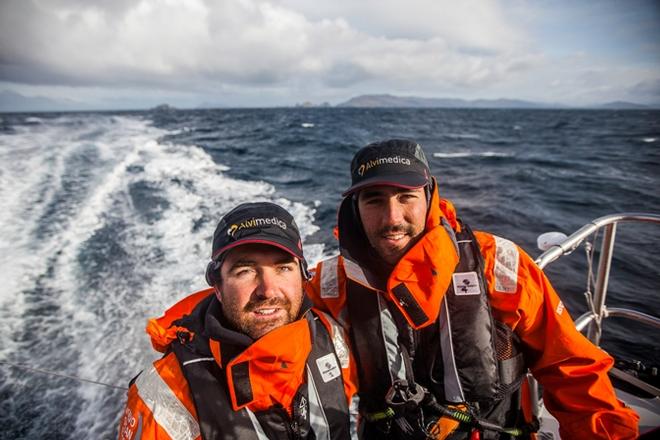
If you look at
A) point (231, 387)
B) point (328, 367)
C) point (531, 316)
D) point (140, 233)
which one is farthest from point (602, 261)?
point (140, 233)

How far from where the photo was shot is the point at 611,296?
570cm

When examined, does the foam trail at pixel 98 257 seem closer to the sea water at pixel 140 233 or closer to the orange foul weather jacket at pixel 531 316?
the sea water at pixel 140 233

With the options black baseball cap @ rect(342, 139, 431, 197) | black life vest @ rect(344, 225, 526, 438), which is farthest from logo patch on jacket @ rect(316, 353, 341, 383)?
black baseball cap @ rect(342, 139, 431, 197)

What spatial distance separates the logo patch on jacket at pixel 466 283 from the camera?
188 cm

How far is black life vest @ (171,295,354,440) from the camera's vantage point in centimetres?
155

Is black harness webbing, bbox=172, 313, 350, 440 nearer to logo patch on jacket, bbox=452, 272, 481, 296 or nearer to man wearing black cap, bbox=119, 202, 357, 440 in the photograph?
man wearing black cap, bbox=119, 202, 357, 440

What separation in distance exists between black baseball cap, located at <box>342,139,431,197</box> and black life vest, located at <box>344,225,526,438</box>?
1.44 ft

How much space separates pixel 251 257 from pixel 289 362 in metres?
0.53

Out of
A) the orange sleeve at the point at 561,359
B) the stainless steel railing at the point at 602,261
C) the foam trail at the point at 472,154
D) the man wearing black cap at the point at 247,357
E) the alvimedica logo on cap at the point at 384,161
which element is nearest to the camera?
the man wearing black cap at the point at 247,357

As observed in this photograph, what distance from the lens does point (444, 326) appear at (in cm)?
190

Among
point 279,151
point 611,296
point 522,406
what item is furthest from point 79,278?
point 279,151

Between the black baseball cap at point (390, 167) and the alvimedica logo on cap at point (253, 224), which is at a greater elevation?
the black baseball cap at point (390, 167)

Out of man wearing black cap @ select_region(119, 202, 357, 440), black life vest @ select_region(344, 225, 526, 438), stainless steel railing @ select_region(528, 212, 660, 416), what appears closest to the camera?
man wearing black cap @ select_region(119, 202, 357, 440)

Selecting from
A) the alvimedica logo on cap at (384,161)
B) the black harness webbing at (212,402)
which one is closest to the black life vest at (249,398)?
the black harness webbing at (212,402)
